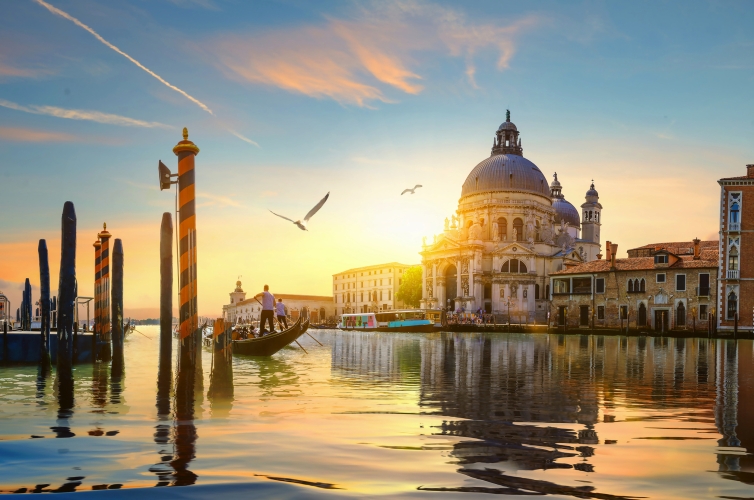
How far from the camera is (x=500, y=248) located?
77.2 metres

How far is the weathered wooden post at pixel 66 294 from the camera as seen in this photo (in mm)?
11836

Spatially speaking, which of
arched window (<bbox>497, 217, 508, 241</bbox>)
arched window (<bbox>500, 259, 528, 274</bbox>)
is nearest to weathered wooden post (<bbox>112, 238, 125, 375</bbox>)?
arched window (<bbox>500, 259, 528, 274</bbox>)

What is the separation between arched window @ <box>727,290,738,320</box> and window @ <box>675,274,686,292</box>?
504 centimetres

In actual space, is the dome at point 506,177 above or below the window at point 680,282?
above

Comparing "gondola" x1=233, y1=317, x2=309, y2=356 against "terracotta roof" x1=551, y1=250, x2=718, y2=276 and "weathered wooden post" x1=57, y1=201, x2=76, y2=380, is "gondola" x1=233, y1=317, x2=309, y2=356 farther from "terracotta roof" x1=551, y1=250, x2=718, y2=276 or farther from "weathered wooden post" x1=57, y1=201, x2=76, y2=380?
"terracotta roof" x1=551, y1=250, x2=718, y2=276

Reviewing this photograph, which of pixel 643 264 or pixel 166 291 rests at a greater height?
pixel 643 264

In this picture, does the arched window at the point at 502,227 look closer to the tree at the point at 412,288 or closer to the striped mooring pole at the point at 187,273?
the tree at the point at 412,288

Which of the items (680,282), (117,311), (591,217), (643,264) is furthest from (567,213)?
(117,311)

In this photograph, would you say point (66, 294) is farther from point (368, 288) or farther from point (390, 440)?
point (368, 288)

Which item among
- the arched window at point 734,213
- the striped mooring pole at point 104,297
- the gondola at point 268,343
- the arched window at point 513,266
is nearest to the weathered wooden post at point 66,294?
the striped mooring pole at point 104,297

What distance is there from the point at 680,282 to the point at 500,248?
29.5m

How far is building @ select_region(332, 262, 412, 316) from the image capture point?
107812mm

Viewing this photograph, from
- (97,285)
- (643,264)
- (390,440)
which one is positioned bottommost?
(390,440)

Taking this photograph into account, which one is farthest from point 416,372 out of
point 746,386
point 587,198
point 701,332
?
point 587,198
